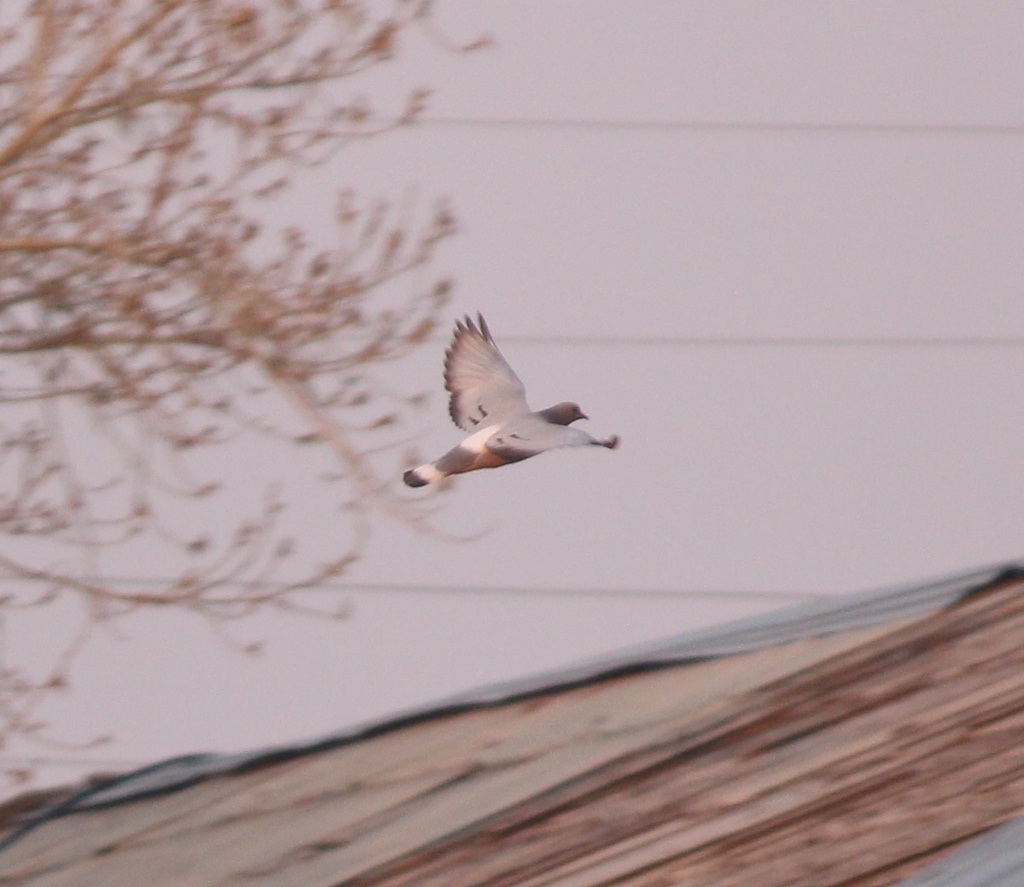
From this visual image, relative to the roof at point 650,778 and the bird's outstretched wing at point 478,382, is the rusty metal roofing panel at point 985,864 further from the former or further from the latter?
the bird's outstretched wing at point 478,382

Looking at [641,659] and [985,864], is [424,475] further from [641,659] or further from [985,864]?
[641,659]

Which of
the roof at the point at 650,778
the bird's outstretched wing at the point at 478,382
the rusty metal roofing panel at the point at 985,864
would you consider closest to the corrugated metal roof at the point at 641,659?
the roof at the point at 650,778

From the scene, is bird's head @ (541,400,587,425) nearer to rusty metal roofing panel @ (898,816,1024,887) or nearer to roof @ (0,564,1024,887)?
rusty metal roofing panel @ (898,816,1024,887)

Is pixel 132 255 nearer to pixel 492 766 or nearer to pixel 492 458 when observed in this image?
pixel 492 766

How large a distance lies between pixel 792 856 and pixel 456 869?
1.59 feet

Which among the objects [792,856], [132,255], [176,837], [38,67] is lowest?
[176,837]

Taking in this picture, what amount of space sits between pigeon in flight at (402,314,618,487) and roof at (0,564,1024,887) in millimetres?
616

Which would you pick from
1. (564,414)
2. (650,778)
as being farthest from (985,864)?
(650,778)

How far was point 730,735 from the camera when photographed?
2.33 metres

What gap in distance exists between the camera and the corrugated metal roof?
8.85 ft

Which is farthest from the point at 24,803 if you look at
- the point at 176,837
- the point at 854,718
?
the point at 854,718

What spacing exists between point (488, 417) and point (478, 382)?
11 centimetres

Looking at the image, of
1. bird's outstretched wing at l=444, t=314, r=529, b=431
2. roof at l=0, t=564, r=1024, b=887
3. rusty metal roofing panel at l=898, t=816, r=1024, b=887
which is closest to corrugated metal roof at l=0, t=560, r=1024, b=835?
roof at l=0, t=564, r=1024, b=887

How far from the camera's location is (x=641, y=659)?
2.92m
